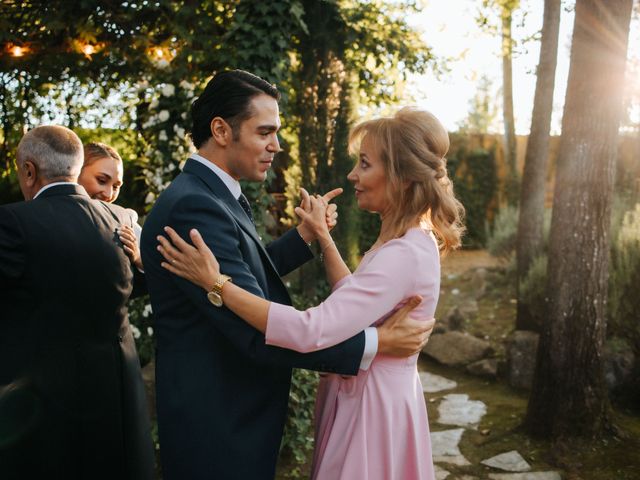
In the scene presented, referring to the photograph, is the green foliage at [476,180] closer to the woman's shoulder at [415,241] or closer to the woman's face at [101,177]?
the woman's face at [101,177]

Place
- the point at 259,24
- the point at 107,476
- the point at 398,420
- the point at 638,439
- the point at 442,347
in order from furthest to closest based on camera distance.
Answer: the point at 442,347 → the point at 259,24 → the point at 638,439 → the point at 107,476 → the point at 398,420

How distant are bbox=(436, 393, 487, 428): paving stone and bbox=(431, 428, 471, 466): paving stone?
19 cm

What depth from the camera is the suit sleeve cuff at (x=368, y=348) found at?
6.25 feet

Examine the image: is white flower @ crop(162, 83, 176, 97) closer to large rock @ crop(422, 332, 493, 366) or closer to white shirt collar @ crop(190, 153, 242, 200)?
white shirt collar @ crop(190, 153, 242, 200)

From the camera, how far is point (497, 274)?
32.7 feet

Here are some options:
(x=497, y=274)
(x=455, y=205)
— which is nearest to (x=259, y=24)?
(x=455, y=205)

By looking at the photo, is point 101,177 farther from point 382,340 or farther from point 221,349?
point 382,340

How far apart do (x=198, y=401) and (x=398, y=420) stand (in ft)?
2.26

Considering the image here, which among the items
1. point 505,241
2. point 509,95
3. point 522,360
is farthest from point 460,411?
point 509,95

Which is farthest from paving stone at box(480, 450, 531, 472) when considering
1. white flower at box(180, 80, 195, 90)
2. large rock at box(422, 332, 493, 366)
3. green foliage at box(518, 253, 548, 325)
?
white flower at box(180, 80, 195, 90)

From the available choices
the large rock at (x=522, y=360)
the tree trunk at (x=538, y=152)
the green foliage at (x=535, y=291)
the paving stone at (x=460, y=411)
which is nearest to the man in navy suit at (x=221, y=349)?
the paving stone at (x=460, y=411)

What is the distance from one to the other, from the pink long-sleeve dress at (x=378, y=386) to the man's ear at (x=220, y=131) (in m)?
0.65

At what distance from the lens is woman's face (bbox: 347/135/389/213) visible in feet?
7.08

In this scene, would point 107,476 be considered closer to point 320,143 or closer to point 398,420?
point 398,420
